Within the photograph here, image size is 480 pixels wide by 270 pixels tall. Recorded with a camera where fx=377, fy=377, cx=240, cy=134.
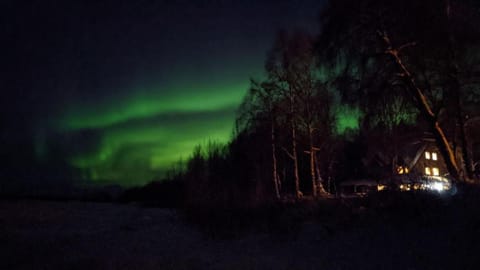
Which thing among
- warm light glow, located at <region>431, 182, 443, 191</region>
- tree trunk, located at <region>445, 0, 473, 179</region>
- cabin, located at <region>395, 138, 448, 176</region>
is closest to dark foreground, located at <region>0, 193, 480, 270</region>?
warm light glow, located at <region>431, 182, 443, 191</region>

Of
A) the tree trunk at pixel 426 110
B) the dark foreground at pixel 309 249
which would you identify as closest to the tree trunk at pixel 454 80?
the tree trunk at pixel 426 110

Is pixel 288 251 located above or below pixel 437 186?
below

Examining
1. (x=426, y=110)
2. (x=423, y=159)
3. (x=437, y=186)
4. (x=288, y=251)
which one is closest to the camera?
(x=288, y=251)

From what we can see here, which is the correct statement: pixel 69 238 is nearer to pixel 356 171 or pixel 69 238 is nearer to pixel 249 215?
pixel 249 215

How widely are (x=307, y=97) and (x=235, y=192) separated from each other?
354 inches

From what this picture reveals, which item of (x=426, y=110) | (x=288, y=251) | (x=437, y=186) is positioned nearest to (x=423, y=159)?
(x=426, y=110)

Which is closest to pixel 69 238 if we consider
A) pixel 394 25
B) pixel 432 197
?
pixel 432 197

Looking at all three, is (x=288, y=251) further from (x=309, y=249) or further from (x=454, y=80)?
(x=454, y=80)

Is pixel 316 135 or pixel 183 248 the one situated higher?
pixel 316 135

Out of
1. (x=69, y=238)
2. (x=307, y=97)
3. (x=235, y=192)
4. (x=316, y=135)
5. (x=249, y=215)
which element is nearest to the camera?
(x=249, y=215)

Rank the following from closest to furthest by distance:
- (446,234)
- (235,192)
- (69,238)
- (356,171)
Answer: (446,234), (69,238), (235,192), (356,171)

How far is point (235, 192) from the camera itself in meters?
22.5

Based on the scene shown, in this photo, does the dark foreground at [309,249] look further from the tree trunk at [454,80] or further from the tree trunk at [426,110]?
the tree trunk at [454,80]

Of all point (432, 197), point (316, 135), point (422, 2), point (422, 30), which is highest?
point (422, 2)
